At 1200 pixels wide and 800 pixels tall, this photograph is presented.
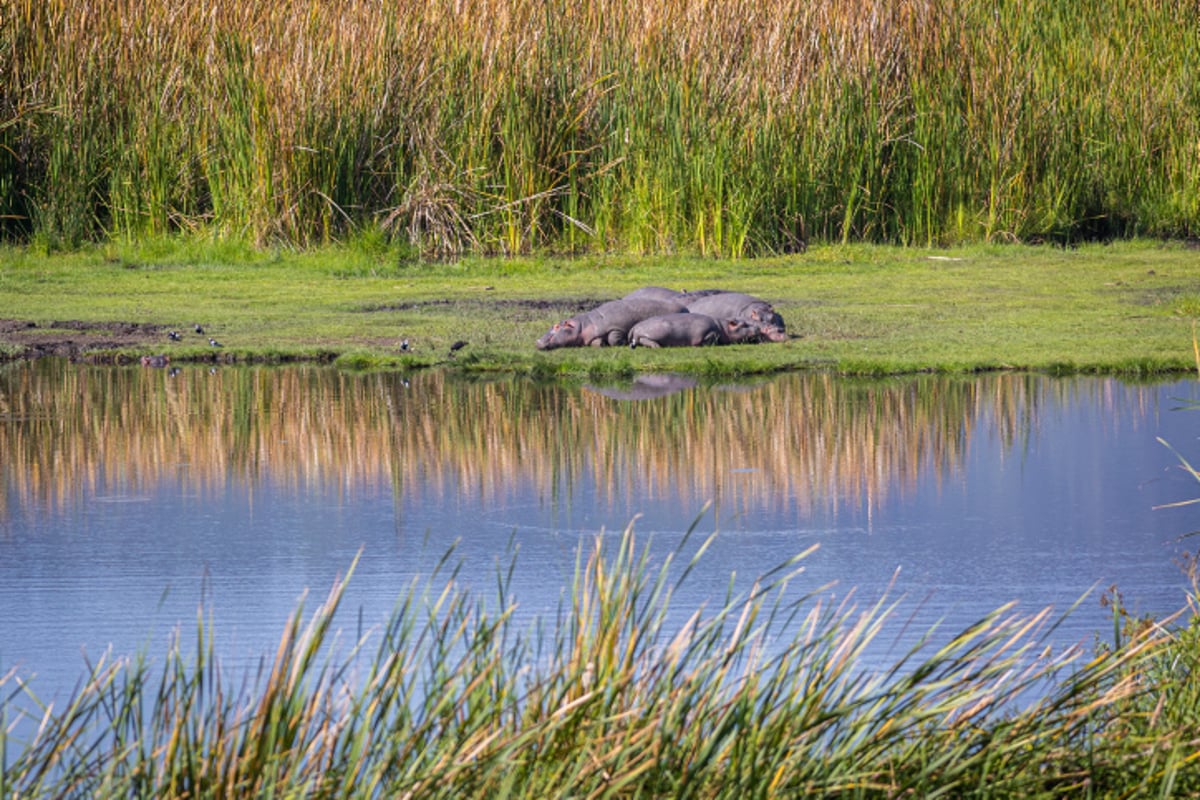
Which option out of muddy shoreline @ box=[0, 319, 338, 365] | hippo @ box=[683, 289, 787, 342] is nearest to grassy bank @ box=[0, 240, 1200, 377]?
muddy shoreline @ box=[0, 319, 338, 365]

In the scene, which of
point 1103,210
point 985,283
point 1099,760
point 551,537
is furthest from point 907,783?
point 1103,210

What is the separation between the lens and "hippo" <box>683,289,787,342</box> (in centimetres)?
980

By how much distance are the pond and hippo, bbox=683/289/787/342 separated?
1217mm

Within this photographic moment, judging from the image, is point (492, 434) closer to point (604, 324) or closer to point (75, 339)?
point (604, 324)

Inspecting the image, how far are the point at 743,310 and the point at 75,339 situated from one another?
3.76m

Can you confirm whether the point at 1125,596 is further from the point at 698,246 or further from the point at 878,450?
the point at 698,246

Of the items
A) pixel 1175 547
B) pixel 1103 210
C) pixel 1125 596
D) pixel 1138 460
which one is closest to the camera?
pixel 1125 596

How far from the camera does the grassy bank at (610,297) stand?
9.18 metres

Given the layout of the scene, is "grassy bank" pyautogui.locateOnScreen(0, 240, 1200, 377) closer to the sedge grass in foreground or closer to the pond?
the pond

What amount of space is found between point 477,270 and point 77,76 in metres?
3.95

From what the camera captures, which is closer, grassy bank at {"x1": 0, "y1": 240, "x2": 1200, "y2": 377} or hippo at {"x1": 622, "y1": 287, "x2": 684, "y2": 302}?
grassy bank at {"x1": 0, "y1": 240, "x2": 1200, "y2": 377}

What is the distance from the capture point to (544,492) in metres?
6.30

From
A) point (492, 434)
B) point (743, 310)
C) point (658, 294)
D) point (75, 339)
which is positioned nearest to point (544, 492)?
point (492, 434)

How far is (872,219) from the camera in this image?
50.5ft
